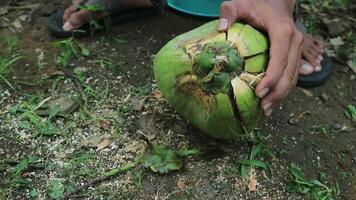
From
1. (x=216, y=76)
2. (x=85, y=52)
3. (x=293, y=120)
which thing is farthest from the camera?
(x=85, y=52)

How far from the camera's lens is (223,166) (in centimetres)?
207

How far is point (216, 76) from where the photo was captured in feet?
5.93

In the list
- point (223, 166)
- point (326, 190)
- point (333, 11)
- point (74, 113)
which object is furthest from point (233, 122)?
point (333, 11)

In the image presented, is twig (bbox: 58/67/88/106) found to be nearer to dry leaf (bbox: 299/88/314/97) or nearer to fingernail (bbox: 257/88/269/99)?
fingernail (bbox: 257/88/269/99)

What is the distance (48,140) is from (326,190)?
3.59 feet

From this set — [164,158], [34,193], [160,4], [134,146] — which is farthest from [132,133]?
[160,4]

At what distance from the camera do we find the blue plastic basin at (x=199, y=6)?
2.67 meters

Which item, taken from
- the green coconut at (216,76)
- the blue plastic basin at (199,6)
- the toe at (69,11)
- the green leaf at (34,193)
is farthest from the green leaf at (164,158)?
the toe at (69,11)

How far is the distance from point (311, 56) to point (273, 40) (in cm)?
74

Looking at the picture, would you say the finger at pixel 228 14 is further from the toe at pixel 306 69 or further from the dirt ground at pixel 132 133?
the toe at pixel 306 69

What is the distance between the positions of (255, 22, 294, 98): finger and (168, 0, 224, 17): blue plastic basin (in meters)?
0.74

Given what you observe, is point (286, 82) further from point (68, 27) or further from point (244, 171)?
point (68, 27)

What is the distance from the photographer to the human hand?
1.88m

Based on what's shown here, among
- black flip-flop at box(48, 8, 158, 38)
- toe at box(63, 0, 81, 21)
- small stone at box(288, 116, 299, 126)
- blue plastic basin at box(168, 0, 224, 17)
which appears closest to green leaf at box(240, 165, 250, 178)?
small stone at box(288, 116, 299, 126)
